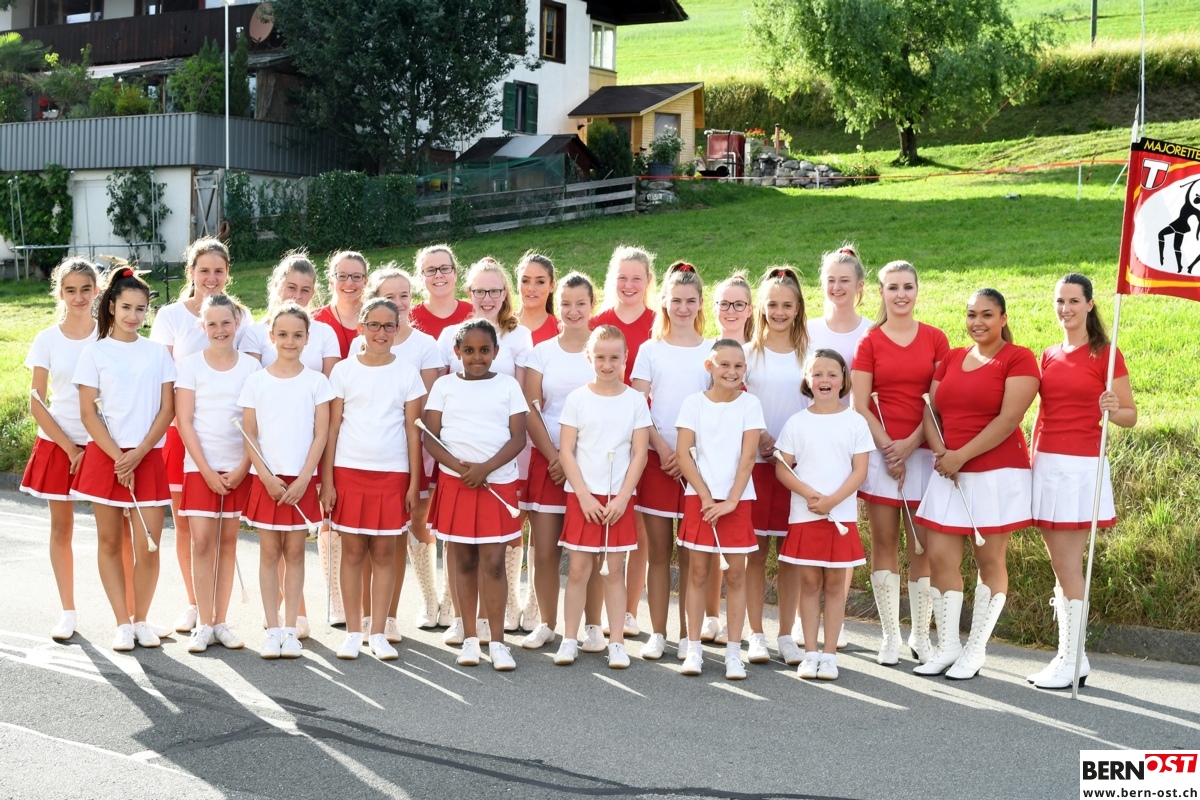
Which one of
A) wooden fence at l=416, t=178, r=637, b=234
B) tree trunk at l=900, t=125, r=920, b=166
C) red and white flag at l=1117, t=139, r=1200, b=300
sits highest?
Result: tree trunk at l=900, t=125, r=920, b=166

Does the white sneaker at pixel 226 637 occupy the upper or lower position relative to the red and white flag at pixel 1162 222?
lower

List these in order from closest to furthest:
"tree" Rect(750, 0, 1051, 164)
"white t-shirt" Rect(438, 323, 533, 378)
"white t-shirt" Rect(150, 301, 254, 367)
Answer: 1. "white t-shirt" Rect(438, 323, 533, 378)
2. "white t-shirt" Rect(150, 301, 254, 367)
3. "tree" Rect(750, 0, 1051, 164)

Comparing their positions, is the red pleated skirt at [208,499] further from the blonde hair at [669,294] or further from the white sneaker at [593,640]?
the blonde hair at [669,294]

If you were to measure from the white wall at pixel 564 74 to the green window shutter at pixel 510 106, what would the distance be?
264 mm

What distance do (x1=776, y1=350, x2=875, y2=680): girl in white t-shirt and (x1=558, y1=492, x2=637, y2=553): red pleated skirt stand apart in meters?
0.82

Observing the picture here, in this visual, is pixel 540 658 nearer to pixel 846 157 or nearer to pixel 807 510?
pixel 807 510

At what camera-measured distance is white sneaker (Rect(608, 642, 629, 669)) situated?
665 cm

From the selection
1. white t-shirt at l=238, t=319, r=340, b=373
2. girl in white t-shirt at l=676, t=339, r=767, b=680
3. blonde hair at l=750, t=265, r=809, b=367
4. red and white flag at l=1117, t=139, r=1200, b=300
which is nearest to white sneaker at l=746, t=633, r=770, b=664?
girl in white t-shirt at l=676, t=339, r=767, b=680

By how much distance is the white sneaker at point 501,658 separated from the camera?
6.61 meters

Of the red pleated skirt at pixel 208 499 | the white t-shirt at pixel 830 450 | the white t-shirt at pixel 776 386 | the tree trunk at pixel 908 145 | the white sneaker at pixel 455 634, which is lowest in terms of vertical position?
the white sneaker at pixel 455 634

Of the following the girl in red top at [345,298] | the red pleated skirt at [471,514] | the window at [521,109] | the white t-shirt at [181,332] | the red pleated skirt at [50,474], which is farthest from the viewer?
the window at [521,109]

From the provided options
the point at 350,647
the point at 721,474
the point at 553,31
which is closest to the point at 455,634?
the point at 350,647

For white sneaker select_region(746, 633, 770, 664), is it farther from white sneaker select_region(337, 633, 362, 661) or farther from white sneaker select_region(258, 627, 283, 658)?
white sneaker select_region(258, 627, 283, 658)

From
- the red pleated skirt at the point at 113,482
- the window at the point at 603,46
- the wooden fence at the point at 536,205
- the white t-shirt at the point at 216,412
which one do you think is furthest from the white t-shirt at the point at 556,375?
the window at the point at 603,46
